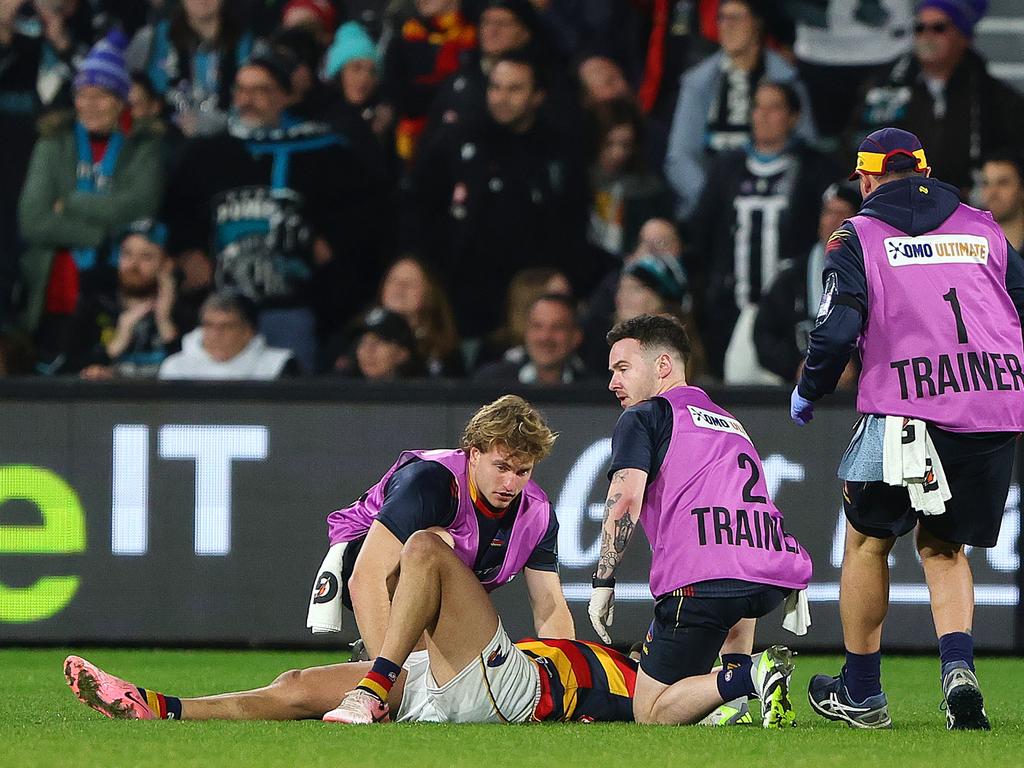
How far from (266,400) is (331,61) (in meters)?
3.31

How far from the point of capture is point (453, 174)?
38.1ft

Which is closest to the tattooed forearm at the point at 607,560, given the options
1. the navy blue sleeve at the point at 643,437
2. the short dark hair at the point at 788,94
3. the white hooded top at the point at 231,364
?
the navy blue sleeve at the point at 643,437

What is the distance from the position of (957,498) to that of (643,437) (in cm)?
109

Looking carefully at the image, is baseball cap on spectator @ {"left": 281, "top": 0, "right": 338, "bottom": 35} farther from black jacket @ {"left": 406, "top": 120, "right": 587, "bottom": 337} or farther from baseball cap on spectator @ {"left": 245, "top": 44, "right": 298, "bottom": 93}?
black jacket @ {"left": 406, "top": 120, "right": 587, "bottom": 337}

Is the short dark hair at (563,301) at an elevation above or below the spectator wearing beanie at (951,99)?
below

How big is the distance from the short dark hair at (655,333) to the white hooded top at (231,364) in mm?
4595

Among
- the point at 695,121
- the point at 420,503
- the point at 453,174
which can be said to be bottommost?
the point at 420,503

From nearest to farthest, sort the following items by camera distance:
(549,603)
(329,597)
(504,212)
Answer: (549,603) → (329,597) → (504,212)

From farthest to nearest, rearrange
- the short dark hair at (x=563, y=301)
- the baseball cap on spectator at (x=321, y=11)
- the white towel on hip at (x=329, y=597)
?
the baseball cap on spectator at (x=321, y=11) → the short dark hair at (x=563, y=301) → the white towel on hip at (x=329, y=597)

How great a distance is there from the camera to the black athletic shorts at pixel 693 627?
20.0ft

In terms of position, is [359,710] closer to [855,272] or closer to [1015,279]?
[855,272]

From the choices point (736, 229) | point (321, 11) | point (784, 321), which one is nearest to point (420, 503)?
point (784, 321)

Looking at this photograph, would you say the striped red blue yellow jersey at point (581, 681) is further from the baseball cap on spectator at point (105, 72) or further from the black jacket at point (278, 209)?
the baseball cap on spectator at point (105, 72)

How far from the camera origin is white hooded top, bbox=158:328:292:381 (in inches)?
420
